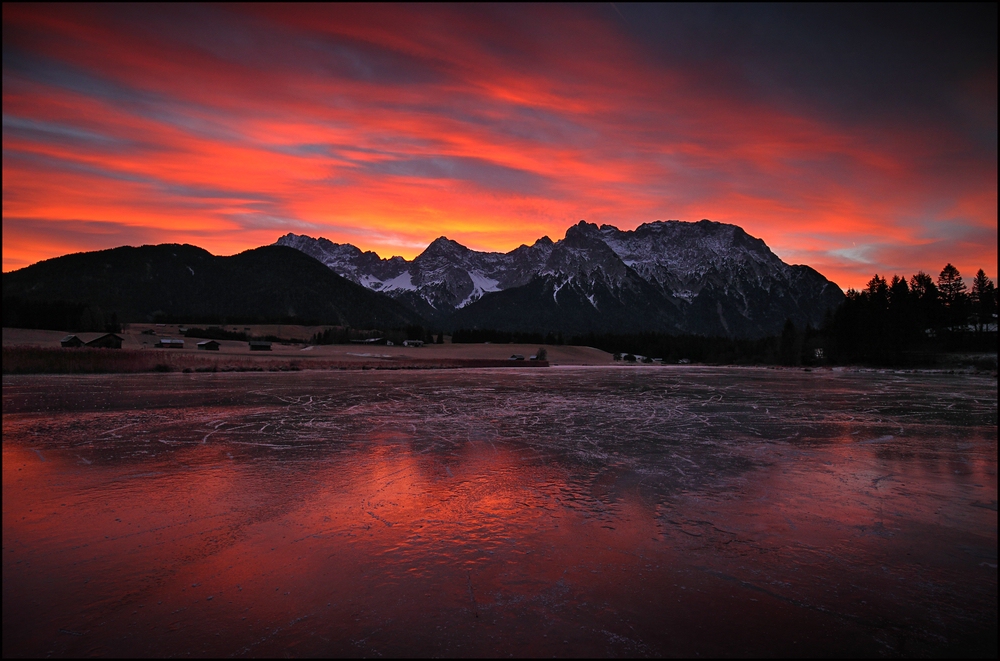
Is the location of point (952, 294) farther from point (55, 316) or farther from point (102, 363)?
point (55, 316)

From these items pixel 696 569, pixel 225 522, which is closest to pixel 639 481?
pixel 696 569

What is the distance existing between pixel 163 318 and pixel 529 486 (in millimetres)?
195486

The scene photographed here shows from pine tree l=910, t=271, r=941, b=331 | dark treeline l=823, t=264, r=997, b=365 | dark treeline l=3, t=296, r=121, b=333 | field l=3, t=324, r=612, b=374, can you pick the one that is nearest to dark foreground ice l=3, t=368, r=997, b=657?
field l=3, t=324, r=612, b=374

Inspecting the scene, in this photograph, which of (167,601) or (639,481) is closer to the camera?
(167,601)

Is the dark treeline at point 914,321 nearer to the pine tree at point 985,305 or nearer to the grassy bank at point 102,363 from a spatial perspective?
the pine tree at point 985,305

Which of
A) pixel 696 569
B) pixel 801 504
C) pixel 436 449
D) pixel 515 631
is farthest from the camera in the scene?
pixel 436 449

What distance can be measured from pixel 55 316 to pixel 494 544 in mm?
146901

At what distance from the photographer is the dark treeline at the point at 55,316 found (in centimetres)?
11156

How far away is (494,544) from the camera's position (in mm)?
8391

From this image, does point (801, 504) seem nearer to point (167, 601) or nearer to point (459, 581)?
point (459, 581)

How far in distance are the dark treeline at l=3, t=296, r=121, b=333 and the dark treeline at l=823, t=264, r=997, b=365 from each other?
493 feet

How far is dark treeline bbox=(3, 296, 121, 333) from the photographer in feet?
366

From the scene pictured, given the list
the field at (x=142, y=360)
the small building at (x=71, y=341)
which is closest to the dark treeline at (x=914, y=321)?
the field at (x=142, y=360)

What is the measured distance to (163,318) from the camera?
17188 cm
